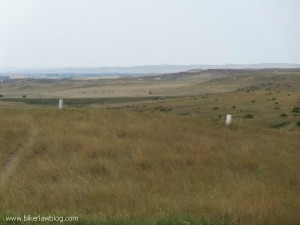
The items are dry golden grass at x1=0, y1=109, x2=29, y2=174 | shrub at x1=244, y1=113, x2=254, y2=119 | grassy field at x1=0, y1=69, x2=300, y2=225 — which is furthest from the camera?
shrub at x1=244, y1=113, x2=254, y2=119

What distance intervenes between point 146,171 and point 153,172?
182mm

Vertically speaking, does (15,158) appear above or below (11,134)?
below

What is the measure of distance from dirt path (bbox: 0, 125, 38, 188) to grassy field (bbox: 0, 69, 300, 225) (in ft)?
0.11

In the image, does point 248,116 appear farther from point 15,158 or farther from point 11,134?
point 15,158

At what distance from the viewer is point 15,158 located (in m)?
11.5

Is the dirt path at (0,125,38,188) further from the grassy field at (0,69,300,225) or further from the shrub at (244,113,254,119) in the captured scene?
the shrub at (244,113,254,119)

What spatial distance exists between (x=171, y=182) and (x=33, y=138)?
6.14m

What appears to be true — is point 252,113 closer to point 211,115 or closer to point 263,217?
point 211,115

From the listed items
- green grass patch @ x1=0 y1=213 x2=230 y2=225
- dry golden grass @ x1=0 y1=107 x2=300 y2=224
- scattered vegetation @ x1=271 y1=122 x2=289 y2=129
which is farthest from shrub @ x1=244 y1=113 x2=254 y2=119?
green grass patch @ x1=0 y1=213 x2=230 y2=225

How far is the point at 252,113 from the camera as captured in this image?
114ft

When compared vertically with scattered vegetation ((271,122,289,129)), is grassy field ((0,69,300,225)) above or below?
above

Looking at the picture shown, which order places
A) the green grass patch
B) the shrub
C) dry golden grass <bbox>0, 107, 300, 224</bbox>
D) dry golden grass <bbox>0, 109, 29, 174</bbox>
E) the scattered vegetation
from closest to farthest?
the green grass patch → dry golden grass <bbox>0, 107, 300, 224</bbox> → dry golden grass <bbox>0, 109, 29, 174</bbox> → the scattered vegetation → the shrub

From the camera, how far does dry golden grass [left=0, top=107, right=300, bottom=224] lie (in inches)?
282

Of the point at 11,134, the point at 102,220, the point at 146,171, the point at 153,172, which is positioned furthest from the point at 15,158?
the point at 102,220
